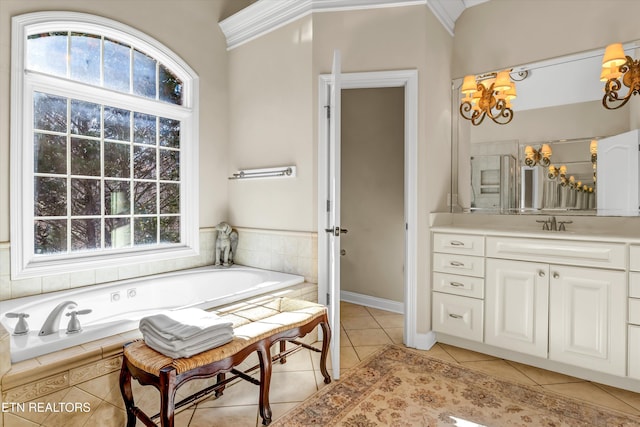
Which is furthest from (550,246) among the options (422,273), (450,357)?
(450,357)

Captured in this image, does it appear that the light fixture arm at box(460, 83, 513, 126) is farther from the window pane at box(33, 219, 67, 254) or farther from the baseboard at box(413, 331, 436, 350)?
the window pane at box(33, 219, 67, 254)

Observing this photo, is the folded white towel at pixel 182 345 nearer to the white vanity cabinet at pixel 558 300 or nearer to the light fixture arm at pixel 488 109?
the white vanity cabinet at pixel 558 300

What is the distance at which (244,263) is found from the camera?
340 cm

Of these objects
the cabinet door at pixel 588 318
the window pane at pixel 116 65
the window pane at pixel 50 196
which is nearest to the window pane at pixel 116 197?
the window pane at pixel 50 196

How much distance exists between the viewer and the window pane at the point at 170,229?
319 centimetres

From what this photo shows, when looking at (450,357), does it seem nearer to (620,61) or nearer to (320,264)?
(320,264)

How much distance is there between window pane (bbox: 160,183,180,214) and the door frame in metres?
1.42

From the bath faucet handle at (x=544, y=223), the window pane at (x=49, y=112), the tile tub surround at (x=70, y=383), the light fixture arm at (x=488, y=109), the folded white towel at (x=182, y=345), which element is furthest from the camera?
the light fixture arm at (x=488, y=109)

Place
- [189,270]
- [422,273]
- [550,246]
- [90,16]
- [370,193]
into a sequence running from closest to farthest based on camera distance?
[550,246]
[90,16]
[422,273]
[189,270]
[370,193]

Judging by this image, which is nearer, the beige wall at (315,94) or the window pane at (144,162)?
the beige wall at (315,94)

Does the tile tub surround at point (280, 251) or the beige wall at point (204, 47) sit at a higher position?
the beige wall at point (204, 47)

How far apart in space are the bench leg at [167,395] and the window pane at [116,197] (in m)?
A: 1.93

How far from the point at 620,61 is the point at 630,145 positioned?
1.86ft

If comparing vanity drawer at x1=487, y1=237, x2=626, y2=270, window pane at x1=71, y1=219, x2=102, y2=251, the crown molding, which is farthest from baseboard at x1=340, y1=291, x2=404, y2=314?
the crown molding
